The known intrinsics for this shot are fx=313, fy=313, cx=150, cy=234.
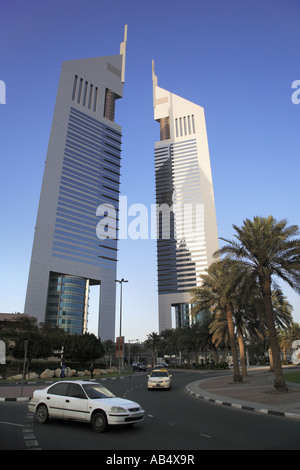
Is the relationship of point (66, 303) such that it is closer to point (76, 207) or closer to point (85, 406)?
point (76, 207)

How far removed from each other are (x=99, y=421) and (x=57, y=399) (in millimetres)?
1777

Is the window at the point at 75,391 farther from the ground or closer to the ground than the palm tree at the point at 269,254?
closer to the ground

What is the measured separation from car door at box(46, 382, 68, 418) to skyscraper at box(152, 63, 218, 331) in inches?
5675

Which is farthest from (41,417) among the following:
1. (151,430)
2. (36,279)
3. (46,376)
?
(36,279)

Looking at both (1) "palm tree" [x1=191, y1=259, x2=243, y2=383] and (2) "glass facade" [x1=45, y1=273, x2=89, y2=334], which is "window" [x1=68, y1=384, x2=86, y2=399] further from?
(2) "glass facade" [x1=45, y1=273, x2=89, y2=334]

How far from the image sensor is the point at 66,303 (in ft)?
372

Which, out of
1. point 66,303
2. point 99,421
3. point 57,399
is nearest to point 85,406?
point 99,421

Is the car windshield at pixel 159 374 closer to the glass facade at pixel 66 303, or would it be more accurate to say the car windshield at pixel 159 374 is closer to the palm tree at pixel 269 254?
the palm tree at pixel 269 254

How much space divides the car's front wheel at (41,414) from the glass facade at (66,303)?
106109 mm

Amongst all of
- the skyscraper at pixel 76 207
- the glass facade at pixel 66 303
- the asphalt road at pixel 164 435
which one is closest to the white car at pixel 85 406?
the asphalt road at pixel 164 435

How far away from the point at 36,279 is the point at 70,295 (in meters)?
14.7

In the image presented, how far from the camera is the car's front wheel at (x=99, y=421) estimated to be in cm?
796
